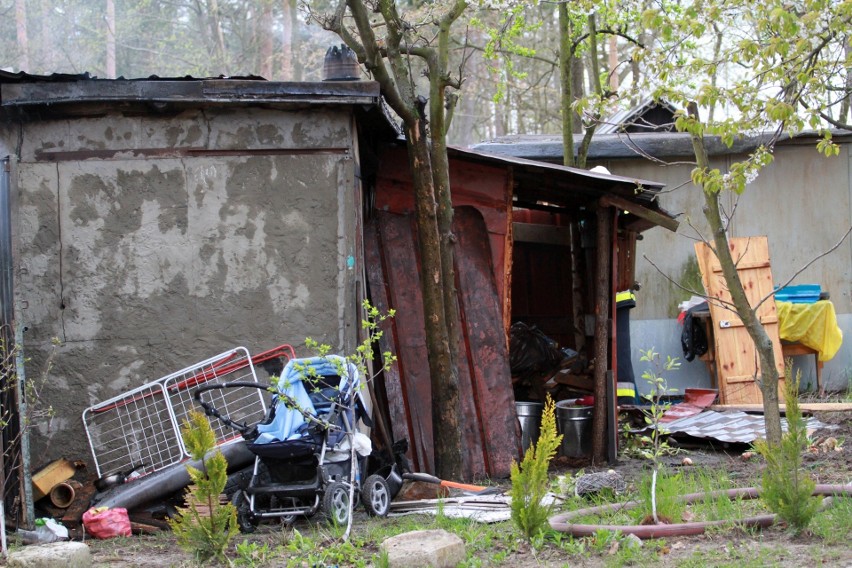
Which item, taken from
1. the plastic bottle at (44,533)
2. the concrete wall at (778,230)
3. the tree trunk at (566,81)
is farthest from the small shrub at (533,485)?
the concrete wall at (778,230)

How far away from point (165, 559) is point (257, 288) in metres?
2.50

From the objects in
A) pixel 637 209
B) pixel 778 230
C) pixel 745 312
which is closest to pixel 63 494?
pixel 745 312

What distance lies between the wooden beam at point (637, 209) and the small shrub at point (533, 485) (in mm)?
4792

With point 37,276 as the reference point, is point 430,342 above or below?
below

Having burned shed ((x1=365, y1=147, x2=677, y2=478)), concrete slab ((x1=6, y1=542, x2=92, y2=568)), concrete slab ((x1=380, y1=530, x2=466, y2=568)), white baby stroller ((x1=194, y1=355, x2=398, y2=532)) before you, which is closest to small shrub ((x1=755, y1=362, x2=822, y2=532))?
concrete slab ((x1=380, y1=530, x2=466, y2=568))

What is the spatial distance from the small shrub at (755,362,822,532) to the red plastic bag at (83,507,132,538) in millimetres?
4168

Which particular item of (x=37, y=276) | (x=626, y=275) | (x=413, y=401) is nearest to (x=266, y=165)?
(x=37, y=276)

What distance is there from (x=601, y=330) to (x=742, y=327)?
3994mm

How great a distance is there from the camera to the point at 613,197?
9.69m

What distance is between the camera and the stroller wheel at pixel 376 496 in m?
6.80

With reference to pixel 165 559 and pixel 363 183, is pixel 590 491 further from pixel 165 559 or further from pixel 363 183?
pixel 363 183

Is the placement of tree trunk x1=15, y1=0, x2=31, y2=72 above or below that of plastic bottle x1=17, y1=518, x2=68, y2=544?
above

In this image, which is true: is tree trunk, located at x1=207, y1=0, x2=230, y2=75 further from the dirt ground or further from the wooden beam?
the dirt ground

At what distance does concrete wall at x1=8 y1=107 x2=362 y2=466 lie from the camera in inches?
295
